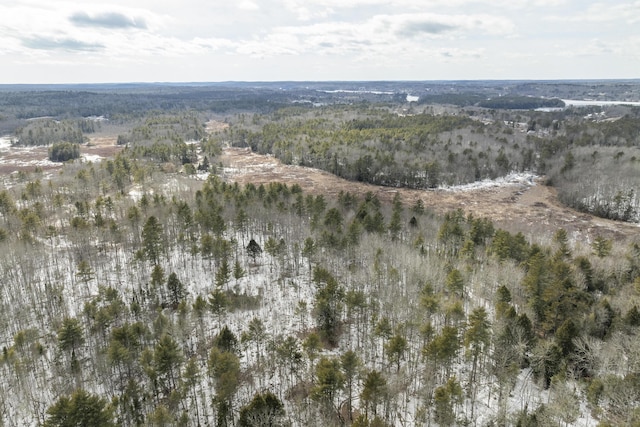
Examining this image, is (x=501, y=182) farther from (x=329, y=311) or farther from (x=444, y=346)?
(x=444, y=346)

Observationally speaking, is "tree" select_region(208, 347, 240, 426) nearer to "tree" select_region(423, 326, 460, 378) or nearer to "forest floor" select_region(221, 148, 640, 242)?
"tree" select_region(423, 326, 460, 378)

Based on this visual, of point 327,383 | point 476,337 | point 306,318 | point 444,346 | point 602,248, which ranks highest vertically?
point 602,248

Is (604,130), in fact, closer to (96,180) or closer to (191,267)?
(191,267)

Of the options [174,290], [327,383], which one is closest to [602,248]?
[327,383]

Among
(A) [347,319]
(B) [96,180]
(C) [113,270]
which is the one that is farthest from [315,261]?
(B) [96,180]

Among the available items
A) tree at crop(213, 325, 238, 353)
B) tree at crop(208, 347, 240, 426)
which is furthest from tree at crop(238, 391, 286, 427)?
tree at crop(213, 325, 238, 353)

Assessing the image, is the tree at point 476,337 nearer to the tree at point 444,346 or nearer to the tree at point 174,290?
the tree at point 444,346
